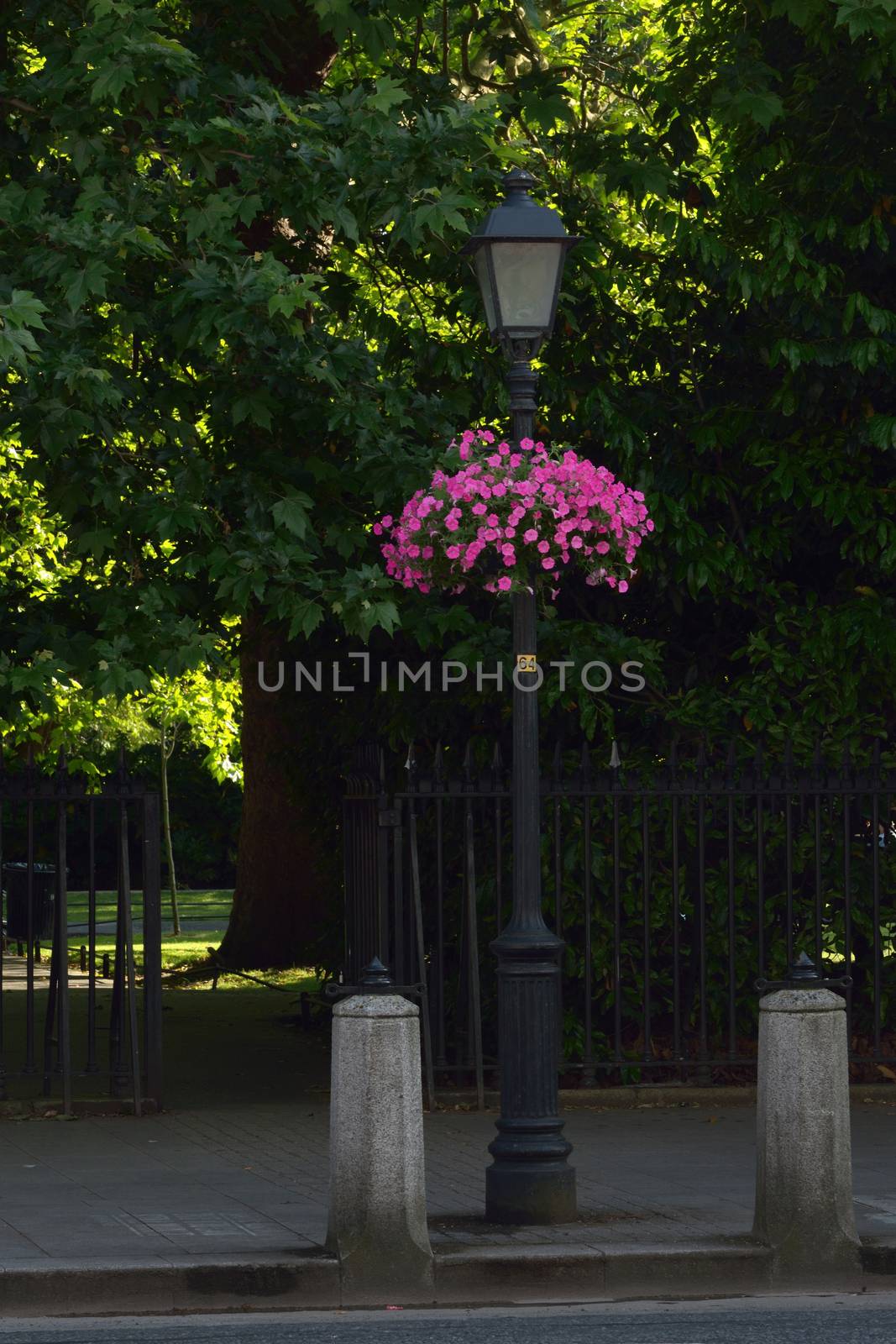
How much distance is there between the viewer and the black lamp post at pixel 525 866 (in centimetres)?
811

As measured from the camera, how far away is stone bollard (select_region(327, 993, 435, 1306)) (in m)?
7.29

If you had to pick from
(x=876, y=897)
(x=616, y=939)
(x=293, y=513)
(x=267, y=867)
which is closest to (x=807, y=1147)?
(x=616, y=939)

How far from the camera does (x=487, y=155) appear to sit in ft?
35.8

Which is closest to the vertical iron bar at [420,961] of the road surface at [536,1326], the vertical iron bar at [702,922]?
the vertical iron bar at [702,922]

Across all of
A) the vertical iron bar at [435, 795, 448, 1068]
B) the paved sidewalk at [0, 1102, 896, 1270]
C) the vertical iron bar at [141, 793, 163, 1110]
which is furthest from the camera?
the vertical iron bar at [435, 795, 448, 1068]

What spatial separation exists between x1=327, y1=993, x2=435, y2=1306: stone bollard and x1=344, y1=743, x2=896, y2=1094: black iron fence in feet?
12.4

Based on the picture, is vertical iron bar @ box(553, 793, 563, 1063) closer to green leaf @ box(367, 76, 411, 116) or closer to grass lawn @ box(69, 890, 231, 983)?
green leaf @ box(367, 76, 411, 116)

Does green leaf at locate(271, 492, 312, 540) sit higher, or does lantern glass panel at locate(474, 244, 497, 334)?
lantern glass panel at locate(474, 244, 497, 334)

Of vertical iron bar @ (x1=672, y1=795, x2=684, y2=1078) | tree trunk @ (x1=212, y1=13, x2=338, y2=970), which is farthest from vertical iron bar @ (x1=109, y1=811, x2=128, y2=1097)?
tree trunk @ (x1=212, y1=13, x2=338, y2=970)

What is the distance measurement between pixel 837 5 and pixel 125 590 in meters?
5.18

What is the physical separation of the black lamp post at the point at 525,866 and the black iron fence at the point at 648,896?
9.69 feet

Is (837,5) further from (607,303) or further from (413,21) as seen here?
(413,21)

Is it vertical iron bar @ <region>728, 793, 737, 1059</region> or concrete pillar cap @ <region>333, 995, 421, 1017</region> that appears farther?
vertical iron bar @ <region>728, 793, 737, 1059</region>

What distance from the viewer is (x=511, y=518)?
817 cm
